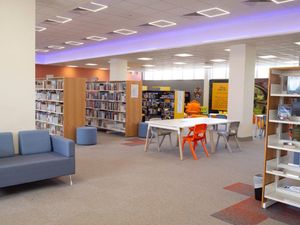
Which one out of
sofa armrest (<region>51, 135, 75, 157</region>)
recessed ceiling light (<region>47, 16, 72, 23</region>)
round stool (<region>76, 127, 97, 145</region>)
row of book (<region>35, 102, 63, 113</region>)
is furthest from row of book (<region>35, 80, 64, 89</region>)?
sofa armrest (<region>51, 135, 75, 157</region>)

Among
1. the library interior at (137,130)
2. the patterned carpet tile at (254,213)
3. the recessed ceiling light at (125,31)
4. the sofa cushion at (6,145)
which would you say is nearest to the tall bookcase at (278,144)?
the library interior at (137,130)

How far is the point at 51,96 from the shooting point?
9.65m

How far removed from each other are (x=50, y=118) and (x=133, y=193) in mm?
6111

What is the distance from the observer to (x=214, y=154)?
762cm

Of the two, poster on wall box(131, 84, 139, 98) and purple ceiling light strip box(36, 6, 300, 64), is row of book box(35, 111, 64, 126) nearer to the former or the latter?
poster on wall box(131, 84, 139, 98)

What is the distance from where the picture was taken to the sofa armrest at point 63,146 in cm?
479

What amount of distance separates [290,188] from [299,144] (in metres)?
0.70

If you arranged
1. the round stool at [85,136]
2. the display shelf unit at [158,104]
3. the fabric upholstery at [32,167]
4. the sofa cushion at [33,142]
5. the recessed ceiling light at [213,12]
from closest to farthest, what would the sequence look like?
the fabric upholstery at [32,167]
the sofa cushion at [33,142]
the recessed ceiling light at [213,12]
the round stool at [85,136]
the display shelf unit at [158,104]

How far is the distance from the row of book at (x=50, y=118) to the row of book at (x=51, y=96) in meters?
0.54

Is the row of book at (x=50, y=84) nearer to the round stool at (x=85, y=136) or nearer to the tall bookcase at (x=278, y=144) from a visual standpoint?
the round stool at (x=85, y=136)

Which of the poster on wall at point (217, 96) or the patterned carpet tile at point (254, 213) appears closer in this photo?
the patterned carpet tile at point (254, 213)

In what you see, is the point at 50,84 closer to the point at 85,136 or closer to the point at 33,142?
the point at 85,136

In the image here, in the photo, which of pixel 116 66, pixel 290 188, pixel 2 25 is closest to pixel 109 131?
pixel 116 66

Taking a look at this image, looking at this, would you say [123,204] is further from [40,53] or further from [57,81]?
[40,53]
